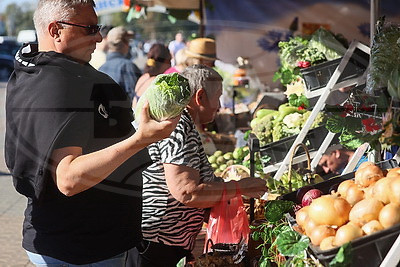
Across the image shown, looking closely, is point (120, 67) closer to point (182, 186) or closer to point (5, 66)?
point (182, 186)

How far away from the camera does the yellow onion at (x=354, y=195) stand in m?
2.37

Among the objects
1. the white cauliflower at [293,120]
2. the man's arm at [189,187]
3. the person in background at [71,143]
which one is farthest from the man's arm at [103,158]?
the white cauliflower at [293,120]

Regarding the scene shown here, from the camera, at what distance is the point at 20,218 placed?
22.8ft

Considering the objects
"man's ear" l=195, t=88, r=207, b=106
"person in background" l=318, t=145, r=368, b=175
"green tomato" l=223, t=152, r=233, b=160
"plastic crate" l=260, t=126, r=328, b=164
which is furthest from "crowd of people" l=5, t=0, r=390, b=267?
"green tomato" l=223, t=152, r=233, b=160

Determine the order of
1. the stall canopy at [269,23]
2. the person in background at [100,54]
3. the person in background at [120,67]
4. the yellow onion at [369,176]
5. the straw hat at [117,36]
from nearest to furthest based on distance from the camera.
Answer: the yellow onion at [369,176] < the person in background at [120,67] < the straw hat at [117,36] < the stall canopy at [269,23] < the person in background at [100,54]

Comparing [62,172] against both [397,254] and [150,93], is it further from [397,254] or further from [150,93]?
[397,254]

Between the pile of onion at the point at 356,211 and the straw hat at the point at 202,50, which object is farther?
the straw hat at the point at 202,50

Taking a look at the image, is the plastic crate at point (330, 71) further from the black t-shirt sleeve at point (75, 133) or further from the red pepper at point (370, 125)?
the black t-shirt sleeve at point (75, 133)

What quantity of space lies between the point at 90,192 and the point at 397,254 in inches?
45.7

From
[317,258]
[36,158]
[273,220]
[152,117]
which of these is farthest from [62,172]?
[273,220]

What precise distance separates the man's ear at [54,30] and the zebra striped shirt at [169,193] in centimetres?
92

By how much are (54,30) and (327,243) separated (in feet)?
4.12

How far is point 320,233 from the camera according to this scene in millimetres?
2201

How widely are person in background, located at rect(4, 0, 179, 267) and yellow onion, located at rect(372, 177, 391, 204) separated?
2.50ft
